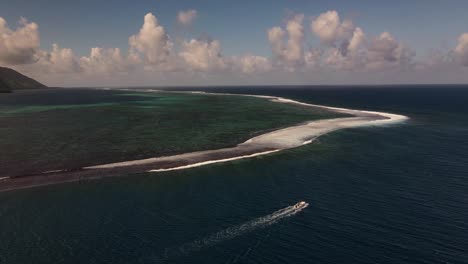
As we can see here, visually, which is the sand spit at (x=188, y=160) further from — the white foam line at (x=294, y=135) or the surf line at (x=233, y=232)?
the surf line at (x=233, y=232)

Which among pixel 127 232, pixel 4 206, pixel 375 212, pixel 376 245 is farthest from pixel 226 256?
pixel 4 206

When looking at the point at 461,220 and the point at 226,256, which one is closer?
the point at 226,256

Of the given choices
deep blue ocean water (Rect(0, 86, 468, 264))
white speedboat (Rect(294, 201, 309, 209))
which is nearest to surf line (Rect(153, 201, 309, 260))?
white speedboat (Rect(294, 201, 309, 209))

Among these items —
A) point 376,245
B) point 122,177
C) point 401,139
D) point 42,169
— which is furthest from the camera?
point 401,139

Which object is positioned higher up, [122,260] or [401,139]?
A: [401,139]

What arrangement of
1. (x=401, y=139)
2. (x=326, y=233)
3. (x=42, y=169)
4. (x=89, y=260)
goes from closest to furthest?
(x=89, y=260), (x=326, y=233), (x=42, y=169), (x=401, y=139)

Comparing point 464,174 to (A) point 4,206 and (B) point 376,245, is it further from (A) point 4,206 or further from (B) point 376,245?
(A) point 4,206

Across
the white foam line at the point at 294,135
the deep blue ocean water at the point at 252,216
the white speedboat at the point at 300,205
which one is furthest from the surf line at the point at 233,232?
the white foam line at the point at 294,135
